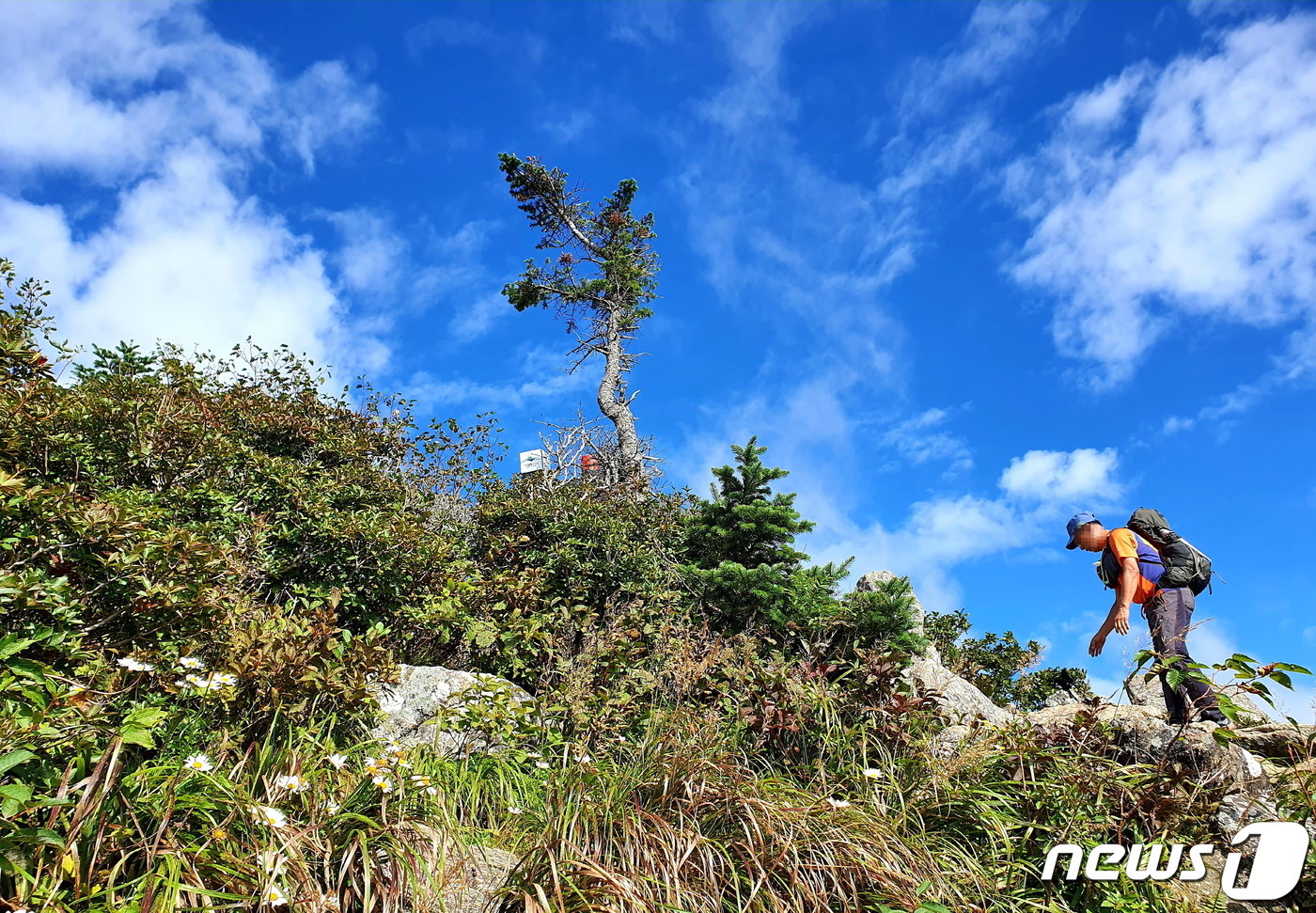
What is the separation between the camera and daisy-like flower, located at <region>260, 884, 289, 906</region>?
263 centimetres

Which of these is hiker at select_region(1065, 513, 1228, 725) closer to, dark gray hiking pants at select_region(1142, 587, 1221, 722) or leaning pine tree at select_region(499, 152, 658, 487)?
dark gray hiking pants at select_region(1142, 587, 1221, 722)

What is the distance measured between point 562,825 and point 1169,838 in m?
3.04

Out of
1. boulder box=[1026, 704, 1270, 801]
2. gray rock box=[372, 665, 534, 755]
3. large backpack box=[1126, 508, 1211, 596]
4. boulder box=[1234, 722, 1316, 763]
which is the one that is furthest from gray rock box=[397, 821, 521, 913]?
large backpack box=[1126, 508, 1211, 596]

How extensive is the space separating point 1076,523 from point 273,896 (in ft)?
19.5

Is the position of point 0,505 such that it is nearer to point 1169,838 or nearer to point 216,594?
point 216,594

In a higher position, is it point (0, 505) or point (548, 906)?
point (0, 505)

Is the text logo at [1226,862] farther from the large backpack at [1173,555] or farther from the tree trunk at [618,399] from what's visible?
the tree trunk at [618,399]

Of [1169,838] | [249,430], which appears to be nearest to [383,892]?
[1169,838]

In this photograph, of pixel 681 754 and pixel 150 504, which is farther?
pixel 150 504

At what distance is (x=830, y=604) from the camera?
306 inches

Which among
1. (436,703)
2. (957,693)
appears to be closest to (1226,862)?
(957,693)

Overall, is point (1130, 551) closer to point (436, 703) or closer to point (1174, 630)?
point (1174, 630)

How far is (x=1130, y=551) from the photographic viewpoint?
18.4 ft

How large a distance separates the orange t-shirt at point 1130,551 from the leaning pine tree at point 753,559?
271cm
